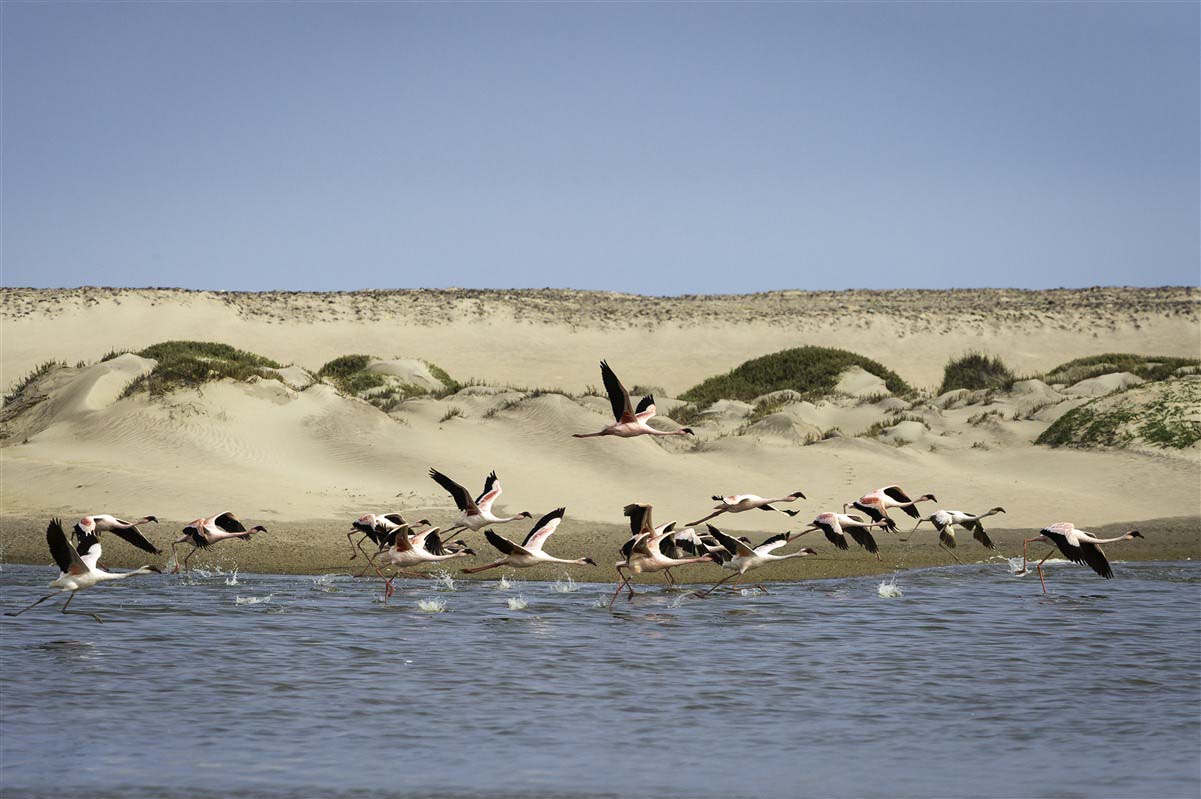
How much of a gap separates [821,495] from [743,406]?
31.1ft

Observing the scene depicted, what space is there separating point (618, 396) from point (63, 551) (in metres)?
5.68

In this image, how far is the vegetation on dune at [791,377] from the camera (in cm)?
3772

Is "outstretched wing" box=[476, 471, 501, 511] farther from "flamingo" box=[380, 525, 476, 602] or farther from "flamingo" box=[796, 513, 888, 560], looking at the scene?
"flamingo" box=[796, 513, 888, 560]

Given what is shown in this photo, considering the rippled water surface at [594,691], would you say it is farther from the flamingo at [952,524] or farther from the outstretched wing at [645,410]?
the outstretched wing at [645,410]

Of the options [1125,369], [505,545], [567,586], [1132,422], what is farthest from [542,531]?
[1125,369]

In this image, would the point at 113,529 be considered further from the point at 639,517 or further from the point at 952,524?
the point at 952,524

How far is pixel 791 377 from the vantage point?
39.1m

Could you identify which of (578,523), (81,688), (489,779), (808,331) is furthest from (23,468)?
(808,331)

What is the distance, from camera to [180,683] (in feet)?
36.2

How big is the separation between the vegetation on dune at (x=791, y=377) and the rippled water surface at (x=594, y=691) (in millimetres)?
21360

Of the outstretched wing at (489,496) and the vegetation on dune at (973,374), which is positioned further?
the vegetation on dune at (973,374)

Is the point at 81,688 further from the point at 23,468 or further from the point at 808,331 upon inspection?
the point at 808,331

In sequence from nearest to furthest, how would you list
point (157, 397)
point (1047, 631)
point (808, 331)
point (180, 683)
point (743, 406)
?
point (180, 683) < point (1047, 631) < point (157, 397) < point (743, 406) < point (808, 331)

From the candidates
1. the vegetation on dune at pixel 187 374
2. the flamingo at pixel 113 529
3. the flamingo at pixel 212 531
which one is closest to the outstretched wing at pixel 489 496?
the flamingo at pixel 212 531
